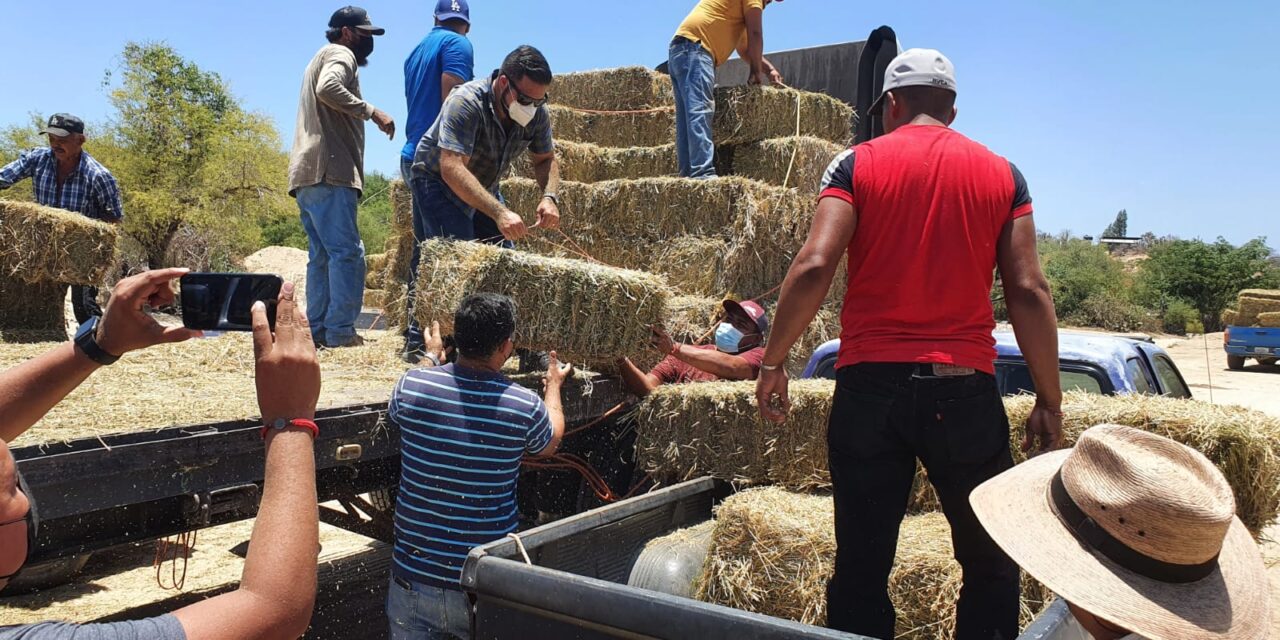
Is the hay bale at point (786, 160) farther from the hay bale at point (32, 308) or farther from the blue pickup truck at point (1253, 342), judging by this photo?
the blue pickup truck at point (1253, 342)

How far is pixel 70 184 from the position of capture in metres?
6.72

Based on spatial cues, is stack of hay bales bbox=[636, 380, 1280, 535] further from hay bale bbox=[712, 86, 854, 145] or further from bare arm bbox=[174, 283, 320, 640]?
hay bale bbox=[712, 86, 854, 145]

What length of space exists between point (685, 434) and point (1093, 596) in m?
2.56

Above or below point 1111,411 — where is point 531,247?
above

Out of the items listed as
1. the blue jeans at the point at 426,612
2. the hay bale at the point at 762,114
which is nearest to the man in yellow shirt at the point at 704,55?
the hay bale at the point at 762,114

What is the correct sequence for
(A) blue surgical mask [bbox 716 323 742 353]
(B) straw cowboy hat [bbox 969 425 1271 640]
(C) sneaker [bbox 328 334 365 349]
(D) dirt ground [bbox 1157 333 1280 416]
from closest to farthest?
(B) straw cowboy hat [bbox 969 425 1271 640], (C) sneaker [bbox 328 334 365 349], (A) blue surgical mask [bbox 716 323 742 353], (D) dirt ground [bbox 1157 333 1280 416]

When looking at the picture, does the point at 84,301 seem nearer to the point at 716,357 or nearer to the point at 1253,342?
the point at 716,357

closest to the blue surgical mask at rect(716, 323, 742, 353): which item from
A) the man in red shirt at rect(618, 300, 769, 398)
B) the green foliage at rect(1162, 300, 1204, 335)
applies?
the man in red shirt at rect(618, 300, 769, 398)

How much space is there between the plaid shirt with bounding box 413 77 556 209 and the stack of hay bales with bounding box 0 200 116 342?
2.96m

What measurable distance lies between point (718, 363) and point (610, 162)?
3.92 meters

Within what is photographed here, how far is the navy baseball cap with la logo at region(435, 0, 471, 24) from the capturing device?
557 centimetres

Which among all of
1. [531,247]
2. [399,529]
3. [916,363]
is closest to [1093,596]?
[916,363]

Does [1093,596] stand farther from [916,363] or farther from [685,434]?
[685,434]

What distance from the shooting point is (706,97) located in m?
6.73
